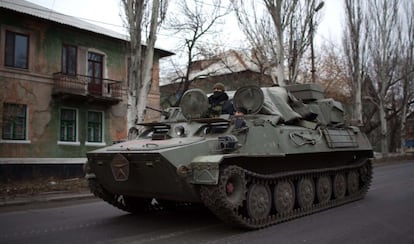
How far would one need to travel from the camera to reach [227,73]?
2856 cm

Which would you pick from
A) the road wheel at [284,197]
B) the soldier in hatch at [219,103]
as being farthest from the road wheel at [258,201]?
the soldier in hatch at [219,103]

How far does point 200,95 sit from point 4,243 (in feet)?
12.6

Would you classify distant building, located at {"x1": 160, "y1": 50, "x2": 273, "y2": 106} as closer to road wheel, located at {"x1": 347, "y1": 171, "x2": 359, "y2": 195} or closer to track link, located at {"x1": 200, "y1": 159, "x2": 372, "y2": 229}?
road wheel, located at {"x1": 347, "y1": 171, "x2": 359, "y2": 195}

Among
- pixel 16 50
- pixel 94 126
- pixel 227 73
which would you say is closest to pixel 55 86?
pixel 16 50

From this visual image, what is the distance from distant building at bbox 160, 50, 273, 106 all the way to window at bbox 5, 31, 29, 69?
10394 millimetres

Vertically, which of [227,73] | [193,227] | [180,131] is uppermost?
[227,73]

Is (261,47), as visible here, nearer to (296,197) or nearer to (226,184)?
(296,197)

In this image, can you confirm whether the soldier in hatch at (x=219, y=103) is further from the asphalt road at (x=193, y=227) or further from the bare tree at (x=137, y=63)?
the bare tree at (x=137, y=63)

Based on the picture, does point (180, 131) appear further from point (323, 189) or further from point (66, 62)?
point (66, 62)

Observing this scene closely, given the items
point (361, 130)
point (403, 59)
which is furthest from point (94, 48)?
point (403, 59)

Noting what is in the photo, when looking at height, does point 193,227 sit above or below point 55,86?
below

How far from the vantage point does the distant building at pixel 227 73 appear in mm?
27141

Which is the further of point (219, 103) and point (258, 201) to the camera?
point (219, 103)

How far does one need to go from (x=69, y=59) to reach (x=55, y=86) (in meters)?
1.61
